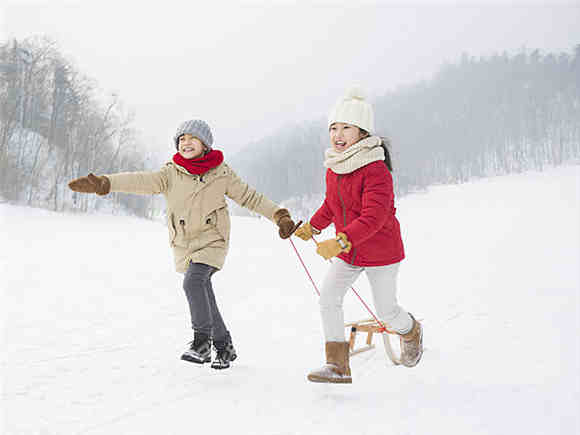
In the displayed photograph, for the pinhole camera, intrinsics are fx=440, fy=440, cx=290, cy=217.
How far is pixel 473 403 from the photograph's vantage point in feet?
7.68

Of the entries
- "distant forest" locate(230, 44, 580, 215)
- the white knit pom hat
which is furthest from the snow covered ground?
"distant forest" locate(230, 44, 580, 215)

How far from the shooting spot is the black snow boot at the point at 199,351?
267 cm

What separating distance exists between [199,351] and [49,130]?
846 inches

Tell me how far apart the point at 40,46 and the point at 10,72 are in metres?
2.01

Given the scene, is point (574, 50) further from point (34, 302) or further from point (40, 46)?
point (34, 302)

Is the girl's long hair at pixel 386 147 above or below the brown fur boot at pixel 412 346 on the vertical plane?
above

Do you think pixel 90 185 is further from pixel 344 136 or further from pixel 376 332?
pixel 376 332

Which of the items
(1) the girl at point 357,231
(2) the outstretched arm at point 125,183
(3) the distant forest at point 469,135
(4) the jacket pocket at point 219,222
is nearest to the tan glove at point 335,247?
(1) the girl at point 357,231

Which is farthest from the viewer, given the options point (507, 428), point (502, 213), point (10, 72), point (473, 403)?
point (10, 72)

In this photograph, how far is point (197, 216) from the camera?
2.79 meters

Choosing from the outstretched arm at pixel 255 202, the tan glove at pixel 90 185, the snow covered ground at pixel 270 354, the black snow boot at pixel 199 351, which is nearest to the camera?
the snow covered ground at pixel 270 354

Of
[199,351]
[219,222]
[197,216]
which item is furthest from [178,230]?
[199,351]

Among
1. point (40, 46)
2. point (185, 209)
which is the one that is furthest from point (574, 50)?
point (185, 209)

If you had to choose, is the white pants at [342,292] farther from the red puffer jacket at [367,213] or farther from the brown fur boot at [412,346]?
the brown fur boot at [412,346]
